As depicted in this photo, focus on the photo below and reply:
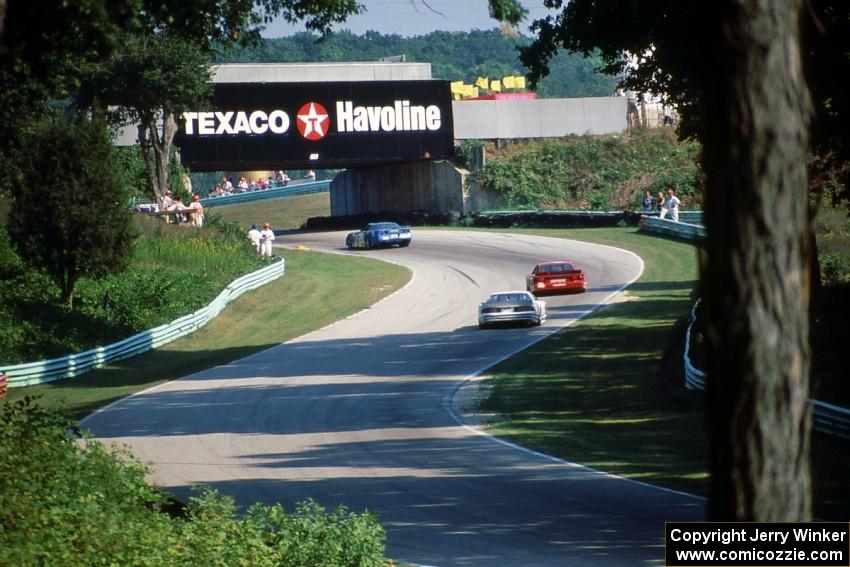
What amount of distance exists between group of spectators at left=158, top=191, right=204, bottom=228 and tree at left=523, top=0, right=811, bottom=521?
52.8 meters

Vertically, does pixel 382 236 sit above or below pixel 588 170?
below

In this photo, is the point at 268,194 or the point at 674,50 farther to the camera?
the point at 268,194

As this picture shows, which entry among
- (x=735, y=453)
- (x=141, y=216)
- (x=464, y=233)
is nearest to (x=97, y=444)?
(x=735, y=453)

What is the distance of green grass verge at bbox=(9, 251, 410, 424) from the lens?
34000 millimetres

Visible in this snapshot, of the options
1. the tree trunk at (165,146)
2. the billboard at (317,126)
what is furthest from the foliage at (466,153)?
the tree trunk at (165,146)

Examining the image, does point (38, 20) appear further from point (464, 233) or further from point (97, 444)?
point (464, 233)

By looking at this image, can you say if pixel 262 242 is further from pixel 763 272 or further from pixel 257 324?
pixel 763 272

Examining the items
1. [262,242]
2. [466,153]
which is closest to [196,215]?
[262,242]

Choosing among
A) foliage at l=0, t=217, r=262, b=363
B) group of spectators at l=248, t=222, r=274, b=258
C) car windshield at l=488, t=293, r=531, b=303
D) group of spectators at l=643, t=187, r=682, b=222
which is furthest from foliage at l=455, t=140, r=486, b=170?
car windshield at l=488, t=293, r=531, b=303

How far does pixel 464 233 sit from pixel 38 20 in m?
52.5

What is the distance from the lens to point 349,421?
25.7 meters

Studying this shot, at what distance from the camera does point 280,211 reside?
332ft

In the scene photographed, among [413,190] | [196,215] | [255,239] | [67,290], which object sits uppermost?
[413,190]

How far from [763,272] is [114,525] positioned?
6877 mm
